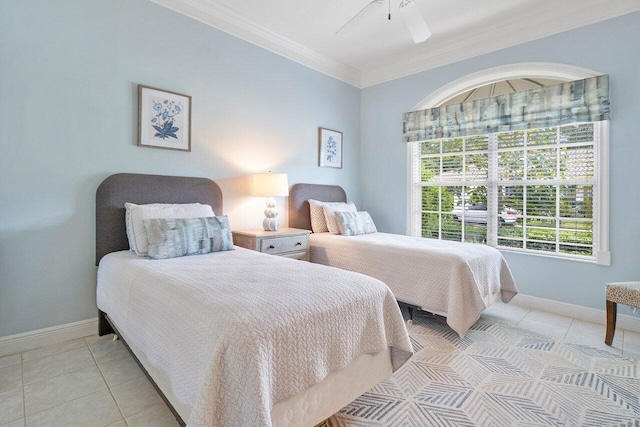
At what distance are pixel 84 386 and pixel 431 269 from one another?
2.44 meters

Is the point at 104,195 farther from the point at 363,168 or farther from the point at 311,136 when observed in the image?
the point at 363,168

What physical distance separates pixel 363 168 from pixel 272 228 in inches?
79.3

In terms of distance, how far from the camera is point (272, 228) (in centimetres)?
332

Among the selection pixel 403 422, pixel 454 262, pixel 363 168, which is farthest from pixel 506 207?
pixel 403 422

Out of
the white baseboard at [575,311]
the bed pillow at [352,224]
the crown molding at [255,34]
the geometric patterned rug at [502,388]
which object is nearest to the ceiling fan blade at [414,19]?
the crown molding at [255,34]

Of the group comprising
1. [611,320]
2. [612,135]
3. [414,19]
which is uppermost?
[414,19]

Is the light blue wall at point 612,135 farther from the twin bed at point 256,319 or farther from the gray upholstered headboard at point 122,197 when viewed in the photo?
the gray upholstered headboard at point 122,197

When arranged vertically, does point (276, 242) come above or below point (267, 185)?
below

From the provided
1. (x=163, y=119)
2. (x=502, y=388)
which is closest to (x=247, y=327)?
(x=502, y=388)

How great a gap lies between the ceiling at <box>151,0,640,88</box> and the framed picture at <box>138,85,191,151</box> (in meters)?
0.78

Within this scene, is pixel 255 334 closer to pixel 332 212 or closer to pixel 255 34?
pixel 332 212

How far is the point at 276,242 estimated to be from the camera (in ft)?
10.2

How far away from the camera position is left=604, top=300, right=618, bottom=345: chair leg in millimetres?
2396

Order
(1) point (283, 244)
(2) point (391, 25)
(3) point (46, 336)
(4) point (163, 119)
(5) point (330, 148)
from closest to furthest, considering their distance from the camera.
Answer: (3) point (46, 336), (4) point (163, 119), (1) point (283, 244), (2) point (391, 25), (5) point (330, 148)
